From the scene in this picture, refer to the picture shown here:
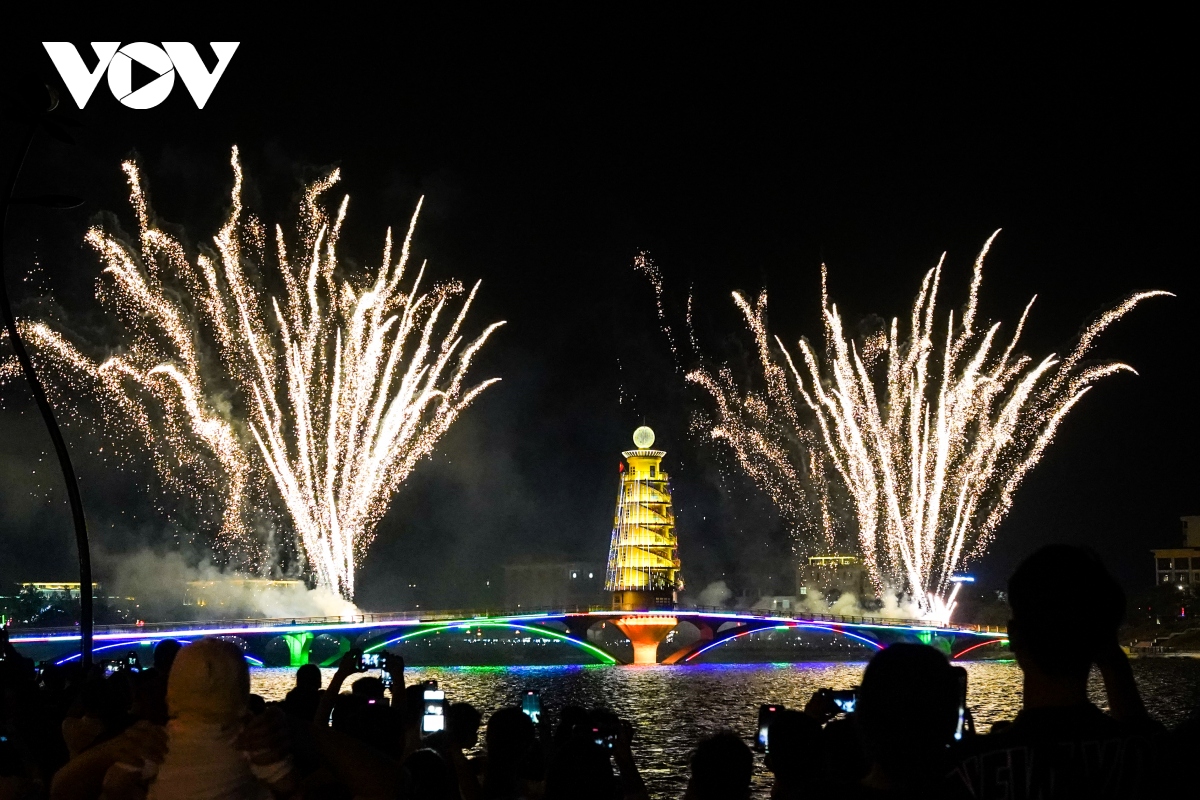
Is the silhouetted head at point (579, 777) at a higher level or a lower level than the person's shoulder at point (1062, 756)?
lower

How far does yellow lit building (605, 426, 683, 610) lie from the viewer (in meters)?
143

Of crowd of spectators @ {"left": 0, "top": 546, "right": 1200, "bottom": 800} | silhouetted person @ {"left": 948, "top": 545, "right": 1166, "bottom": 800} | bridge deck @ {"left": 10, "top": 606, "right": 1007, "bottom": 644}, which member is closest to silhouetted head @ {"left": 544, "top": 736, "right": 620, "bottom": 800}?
crowd of spectators @ {"left": 0, "top": 546, "right": 1200, "bottom": 800}

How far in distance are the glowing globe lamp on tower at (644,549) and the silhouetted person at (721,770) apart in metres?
134

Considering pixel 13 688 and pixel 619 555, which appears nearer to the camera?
pixel 13 688

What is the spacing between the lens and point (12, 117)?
25.4m

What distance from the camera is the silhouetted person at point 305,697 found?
1316cm

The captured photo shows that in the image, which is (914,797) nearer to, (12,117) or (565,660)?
(12,117)

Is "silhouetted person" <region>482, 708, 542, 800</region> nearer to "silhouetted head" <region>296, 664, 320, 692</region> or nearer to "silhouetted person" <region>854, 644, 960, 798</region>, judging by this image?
"silhouetted head" <region>296, 664, 320, 692</region>

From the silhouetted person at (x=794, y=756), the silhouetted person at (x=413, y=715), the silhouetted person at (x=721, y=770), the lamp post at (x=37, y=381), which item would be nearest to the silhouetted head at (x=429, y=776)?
the silhouetted person at (x=721, y=770)

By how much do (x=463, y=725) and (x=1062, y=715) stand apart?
788 cm

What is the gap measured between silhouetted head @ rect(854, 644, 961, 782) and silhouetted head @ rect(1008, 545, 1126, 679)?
335 mm

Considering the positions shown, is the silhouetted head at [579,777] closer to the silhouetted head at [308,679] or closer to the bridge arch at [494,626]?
the silhouetted head at [308,679]

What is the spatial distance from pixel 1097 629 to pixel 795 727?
3303mm

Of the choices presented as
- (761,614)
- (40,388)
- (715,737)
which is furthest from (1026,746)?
(761,614)
